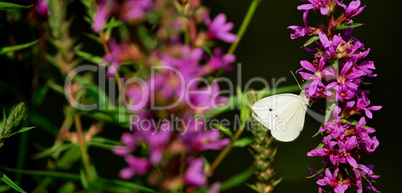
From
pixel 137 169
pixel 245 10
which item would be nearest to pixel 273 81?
pixel 245 10

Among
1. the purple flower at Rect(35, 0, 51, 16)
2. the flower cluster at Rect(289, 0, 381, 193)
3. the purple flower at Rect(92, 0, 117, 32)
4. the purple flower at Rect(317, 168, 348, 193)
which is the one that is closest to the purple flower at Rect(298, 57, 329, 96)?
the flower cluster at Rect(289, 0, 381, 193)

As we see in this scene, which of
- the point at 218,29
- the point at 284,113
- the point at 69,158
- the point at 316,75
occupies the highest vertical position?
the point at 218,29

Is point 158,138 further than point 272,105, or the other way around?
point 272,105

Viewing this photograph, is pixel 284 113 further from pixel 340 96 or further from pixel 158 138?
pixel 158 138

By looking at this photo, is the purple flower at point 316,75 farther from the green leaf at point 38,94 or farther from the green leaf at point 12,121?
the green leaf at point 38,94

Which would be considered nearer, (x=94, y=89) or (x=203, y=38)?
(x=203, y=38)

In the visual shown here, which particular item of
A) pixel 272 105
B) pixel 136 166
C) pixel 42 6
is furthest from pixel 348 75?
pixel 42 6

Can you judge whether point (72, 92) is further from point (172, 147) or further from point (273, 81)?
point (273, 81)
